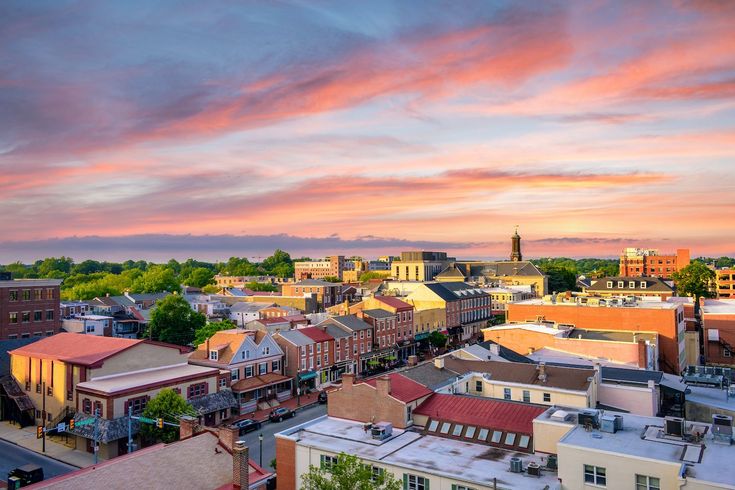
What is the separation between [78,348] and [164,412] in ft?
44.3

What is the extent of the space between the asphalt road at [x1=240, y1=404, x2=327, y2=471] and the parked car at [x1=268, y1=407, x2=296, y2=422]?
410 millimetres

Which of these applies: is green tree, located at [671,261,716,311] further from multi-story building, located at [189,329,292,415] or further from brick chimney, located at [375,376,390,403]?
brick chimney, located at [375,376,390,403]

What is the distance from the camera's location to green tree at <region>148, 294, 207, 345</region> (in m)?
→ 82.1

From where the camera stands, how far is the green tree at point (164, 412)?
1656 inches

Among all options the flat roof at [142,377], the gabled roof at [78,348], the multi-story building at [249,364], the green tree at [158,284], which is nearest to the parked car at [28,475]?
the flat roof at [142,377]

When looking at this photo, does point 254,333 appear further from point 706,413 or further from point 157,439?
point 706,413

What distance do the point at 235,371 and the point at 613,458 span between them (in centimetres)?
4074

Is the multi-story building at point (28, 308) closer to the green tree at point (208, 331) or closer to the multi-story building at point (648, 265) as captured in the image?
the green tree at point (208, 331)

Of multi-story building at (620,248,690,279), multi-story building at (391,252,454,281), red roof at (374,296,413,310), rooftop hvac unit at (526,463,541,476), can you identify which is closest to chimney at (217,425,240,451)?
rooftop hvac unit at (526,463,541,476)

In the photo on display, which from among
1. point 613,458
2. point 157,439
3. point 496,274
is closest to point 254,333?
point 157,439

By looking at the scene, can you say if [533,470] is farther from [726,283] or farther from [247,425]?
[726,283]

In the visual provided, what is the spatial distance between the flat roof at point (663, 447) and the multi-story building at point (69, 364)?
37.2 metres

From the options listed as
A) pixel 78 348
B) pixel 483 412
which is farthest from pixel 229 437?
pixel 78 348

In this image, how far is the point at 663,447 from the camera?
2731 cm
